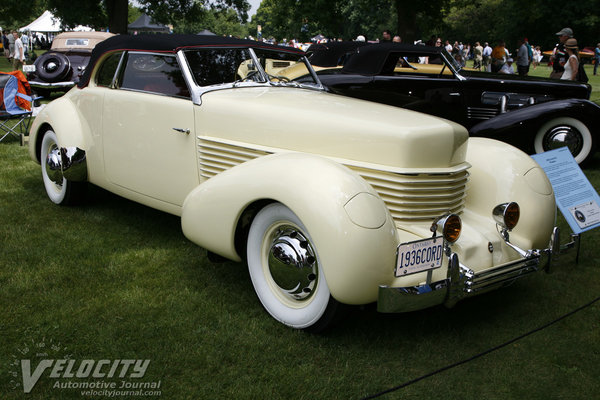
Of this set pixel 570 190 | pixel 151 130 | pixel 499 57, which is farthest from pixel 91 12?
pixel 570 190

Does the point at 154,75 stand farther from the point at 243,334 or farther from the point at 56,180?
the point at 243,334

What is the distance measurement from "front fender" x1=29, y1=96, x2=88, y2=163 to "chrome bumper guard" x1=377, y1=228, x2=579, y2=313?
3.38m

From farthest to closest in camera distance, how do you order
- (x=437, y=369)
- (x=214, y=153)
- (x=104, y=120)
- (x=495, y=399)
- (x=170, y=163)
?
(x=104, y=120), (x=170, y=163), (x=214, y=153), (x=437, y=369), (x=495, y=399)

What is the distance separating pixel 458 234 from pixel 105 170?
3.13 m

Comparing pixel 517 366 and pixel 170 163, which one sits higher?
pixel 170 163

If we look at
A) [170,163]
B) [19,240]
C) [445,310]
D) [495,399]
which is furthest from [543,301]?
[19,240]

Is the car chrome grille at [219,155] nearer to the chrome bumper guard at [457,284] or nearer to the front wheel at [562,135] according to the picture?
the chrome bumper guard at [457,284]

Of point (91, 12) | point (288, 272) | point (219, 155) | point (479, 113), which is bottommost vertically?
point (479, 113)

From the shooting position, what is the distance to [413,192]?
3312 mm

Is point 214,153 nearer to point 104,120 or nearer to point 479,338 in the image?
point 104,120

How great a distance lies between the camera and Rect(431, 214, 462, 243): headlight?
2998 mm

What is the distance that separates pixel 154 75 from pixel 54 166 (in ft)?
4.99

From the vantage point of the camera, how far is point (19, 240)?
4.52 m

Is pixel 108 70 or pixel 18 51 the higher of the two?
pixel 108 70
